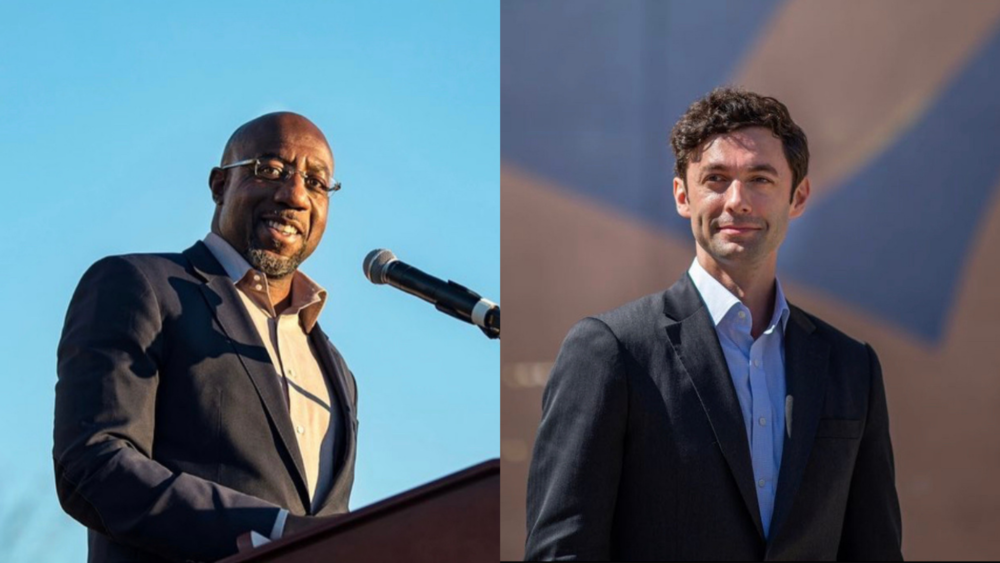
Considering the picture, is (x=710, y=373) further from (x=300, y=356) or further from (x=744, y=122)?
(x=300, y=356)

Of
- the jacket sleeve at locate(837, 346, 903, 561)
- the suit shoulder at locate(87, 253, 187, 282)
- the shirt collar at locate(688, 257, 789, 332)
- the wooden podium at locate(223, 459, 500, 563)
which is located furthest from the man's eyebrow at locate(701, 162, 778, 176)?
the suit shoulder at locate(87, 253, 187, 282)

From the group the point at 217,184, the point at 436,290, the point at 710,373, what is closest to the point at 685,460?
the point at 710,373

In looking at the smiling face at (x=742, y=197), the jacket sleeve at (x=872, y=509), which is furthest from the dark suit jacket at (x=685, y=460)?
the smiling face at (x=742, y=197)

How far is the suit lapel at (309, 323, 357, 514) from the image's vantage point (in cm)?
219

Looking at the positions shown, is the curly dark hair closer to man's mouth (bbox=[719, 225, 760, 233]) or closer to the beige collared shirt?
man's mouth (bbox=[719, 225, 760, 233])

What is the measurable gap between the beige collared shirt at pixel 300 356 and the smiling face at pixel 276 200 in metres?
0.03

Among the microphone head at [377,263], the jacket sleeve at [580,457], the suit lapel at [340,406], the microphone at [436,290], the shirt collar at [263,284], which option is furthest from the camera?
the shirt collar at [263,284]

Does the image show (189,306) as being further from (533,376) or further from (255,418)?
(533,376)

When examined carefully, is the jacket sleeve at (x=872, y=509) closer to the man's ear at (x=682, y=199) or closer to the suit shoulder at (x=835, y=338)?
the suit shoulder at (x=835, y=338)

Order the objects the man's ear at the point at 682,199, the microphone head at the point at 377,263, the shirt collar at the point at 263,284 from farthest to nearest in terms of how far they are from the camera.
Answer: the shirt collar at the point at 263,284 → the microphone head at the point at 377,263 → the man's ear at the point at 682,199

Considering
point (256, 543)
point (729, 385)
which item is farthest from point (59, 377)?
point (729, 385)

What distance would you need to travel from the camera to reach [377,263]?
2098mm

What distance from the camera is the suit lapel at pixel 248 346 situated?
213 cm

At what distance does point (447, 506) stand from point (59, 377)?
3.18ft
